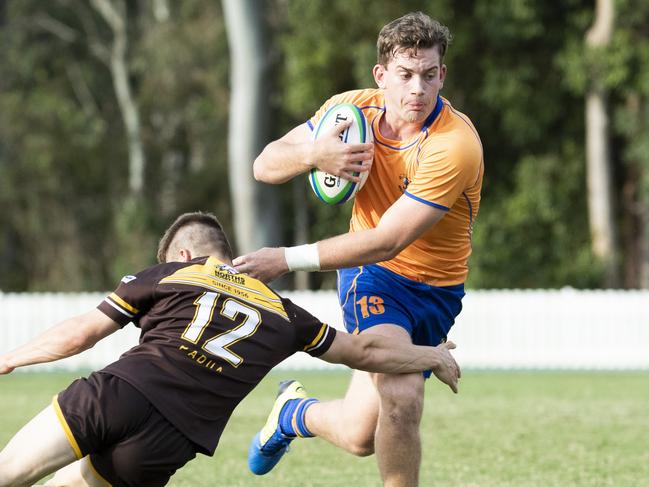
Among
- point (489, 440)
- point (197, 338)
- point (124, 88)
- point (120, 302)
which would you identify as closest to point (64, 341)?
point (120, 302)

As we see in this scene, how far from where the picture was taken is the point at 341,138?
534cm

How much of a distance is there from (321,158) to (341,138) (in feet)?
0.46

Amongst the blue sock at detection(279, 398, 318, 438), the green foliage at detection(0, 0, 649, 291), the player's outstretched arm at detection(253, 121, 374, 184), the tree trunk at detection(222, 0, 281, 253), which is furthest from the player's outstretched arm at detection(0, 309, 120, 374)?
the green foliage at detection(0, 0, 649, 291)

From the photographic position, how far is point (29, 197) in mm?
33906

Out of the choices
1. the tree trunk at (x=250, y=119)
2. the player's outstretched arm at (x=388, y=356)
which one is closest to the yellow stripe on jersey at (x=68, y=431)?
the player's outstretched arm at (x=388, y=356)

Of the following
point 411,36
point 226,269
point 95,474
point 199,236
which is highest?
point 411,36

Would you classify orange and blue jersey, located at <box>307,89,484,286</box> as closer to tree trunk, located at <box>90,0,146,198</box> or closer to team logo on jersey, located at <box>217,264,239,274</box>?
team logo on jersey, located at <box>217,264,239,274</box>

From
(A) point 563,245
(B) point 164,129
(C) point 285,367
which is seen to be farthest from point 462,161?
(B) point 164,129

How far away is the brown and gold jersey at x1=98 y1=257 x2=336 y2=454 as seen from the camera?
4.34 meters

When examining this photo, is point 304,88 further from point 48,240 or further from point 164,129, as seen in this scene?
point 48,240

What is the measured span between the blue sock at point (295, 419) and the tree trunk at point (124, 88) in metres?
28.2

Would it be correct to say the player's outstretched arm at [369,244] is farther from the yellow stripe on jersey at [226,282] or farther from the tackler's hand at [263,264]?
the yellow stripe on jersey at [226,282]

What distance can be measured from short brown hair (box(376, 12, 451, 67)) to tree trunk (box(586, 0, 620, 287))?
18768 millimetres

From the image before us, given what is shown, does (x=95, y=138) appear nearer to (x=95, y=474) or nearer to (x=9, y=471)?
(x=95, y=474)
